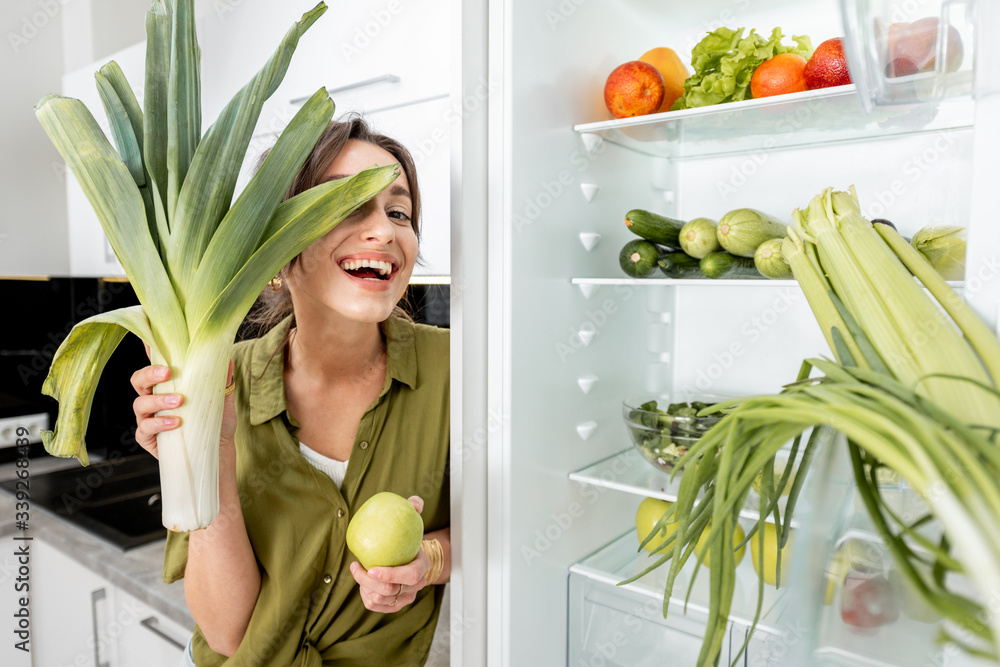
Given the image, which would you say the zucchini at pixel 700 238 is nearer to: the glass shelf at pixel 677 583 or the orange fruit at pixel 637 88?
the orange fruit at pixel 637 88

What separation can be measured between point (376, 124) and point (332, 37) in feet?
0.53

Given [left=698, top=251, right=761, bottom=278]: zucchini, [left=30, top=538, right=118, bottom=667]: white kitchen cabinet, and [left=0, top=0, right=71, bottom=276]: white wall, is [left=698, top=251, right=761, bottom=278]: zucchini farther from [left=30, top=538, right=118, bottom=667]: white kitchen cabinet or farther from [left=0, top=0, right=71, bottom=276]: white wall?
[left=30, top=538, right=118, bottom=667]: white kitchen cabinet

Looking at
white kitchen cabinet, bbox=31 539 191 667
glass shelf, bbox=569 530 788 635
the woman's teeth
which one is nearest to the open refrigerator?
glass shelf, bbox=569 530 788 635

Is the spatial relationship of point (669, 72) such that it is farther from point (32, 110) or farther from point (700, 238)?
point (32, 110)

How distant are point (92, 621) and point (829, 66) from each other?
61.0 inches

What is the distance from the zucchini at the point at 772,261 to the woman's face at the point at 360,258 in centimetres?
53

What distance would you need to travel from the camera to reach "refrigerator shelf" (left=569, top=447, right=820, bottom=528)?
107 centimetres

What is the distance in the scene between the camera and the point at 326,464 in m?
0.97

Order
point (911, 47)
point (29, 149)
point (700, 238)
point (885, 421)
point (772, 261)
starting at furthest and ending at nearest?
point (700, 238), point (772, 261), point (29, 149), point (911, 47), point (885, 421)

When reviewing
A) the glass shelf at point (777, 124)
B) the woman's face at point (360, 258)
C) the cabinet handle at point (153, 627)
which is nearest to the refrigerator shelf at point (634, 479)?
the woman's face at point (360, 258)

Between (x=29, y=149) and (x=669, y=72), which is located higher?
(x=669, y=72)

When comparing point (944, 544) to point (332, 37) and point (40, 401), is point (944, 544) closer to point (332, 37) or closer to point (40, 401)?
point (332, 37)

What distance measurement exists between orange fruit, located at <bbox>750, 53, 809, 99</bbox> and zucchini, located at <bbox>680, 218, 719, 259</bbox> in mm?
216

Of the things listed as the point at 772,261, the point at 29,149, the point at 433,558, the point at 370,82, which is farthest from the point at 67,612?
the point at 772,261
